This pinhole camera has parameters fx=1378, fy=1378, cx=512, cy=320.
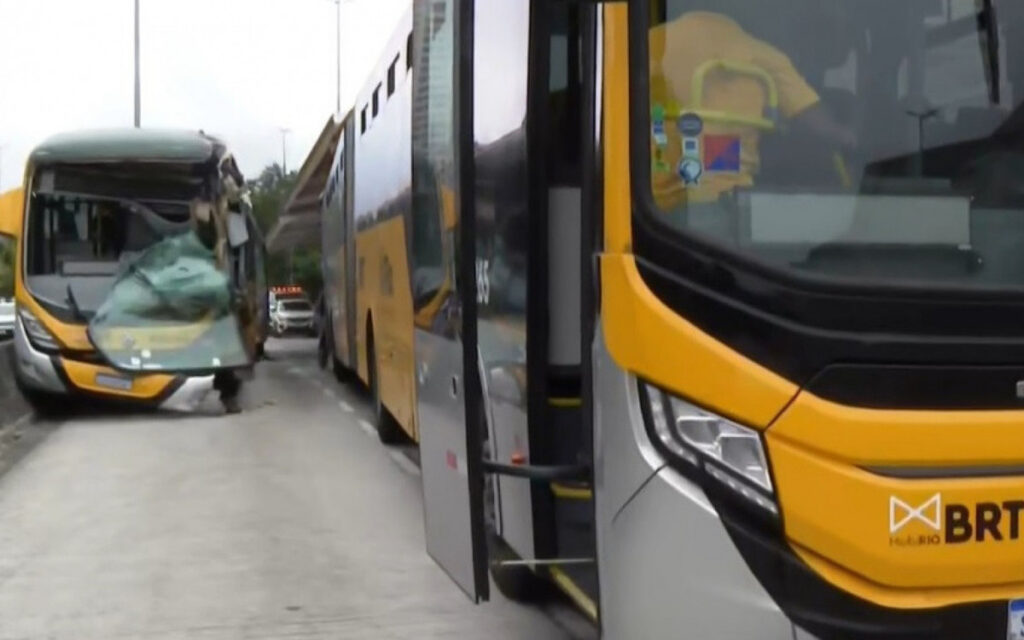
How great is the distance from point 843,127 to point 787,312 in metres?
0.67

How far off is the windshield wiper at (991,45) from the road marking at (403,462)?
8.15 m

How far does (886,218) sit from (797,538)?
1.00m

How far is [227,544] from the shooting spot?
8914mm

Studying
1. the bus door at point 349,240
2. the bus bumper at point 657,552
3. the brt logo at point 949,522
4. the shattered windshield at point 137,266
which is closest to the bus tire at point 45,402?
the shattered windshield at point 137,266

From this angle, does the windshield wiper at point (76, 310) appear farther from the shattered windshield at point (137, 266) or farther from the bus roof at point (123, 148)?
the bus roof at point (123, 148)

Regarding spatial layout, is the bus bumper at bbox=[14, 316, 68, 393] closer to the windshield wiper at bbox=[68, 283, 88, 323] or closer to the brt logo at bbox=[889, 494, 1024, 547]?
the windshield wiper at bbox=[68, 283, 88, 323]

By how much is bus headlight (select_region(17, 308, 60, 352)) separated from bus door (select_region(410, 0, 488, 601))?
1003 cm

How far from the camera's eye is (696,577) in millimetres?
3947

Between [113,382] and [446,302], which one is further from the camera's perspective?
[113,382]

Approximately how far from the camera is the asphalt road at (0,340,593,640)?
23.0ft

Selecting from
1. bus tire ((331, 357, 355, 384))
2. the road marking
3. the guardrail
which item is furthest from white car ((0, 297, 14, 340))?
the road marking

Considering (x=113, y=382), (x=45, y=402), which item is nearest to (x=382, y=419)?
(x=113, y=382)

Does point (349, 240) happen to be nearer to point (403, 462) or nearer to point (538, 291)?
point (403, 462)

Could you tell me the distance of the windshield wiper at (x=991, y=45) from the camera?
421 centimetres
